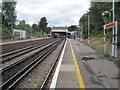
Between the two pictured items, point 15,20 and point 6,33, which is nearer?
point 6,33

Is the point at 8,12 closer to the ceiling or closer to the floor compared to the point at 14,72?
closer to the ceiling

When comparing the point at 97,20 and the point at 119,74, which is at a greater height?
the point at 97,20

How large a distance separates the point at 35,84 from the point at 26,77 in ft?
4.74

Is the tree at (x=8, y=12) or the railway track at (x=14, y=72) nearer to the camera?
the railway track at (x=14, y=72)

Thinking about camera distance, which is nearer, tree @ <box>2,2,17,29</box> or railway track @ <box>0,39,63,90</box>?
railway track @ <box>0,39,63,90</box>

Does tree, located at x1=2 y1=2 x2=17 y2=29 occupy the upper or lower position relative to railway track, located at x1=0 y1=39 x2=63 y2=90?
upper

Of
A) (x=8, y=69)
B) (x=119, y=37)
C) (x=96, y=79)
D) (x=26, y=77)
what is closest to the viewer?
(x=96, y=79)

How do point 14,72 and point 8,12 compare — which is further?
point 8,12

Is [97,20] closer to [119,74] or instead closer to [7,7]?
[119,74]

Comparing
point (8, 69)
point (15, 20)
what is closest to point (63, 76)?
point (8, 69)

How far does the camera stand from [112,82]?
7.14m

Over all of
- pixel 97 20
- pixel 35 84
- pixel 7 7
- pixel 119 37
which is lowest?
pixel 35 84

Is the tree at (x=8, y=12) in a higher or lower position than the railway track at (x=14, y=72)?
higher

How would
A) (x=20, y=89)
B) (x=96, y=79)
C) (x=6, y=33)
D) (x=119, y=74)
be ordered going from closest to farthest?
(x=20, y=89) < (x=96, y=79) < (x=119, y=74) < (x=6, y=33)
